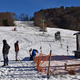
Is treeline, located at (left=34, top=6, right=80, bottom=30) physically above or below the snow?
above

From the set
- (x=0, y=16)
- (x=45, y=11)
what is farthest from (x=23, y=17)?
(x=0, y=16)

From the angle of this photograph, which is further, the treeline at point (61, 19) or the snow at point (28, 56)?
the treeline at point (61, 19)

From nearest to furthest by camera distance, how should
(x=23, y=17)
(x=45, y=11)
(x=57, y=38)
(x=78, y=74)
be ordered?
(x=78, y=74)
(x=57, y=38)
(x=23, y=17)
(x=45, y=11)

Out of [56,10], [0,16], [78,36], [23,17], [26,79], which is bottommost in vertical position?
[26,79]

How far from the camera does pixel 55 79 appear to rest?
470 cm

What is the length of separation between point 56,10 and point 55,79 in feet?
399

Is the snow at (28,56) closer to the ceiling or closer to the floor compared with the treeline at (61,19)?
closer to the floor

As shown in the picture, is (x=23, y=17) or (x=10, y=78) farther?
(x=23, y=17)

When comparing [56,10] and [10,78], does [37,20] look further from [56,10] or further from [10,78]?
[56,10]

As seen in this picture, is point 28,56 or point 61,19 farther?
point 61,19

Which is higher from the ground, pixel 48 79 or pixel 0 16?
pixel 0 16

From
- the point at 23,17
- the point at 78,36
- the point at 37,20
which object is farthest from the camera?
the point at 23,17

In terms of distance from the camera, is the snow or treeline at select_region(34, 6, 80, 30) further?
A: treeline at select_region(34, 6, 80, 30)

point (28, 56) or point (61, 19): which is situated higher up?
point (61, 19)
